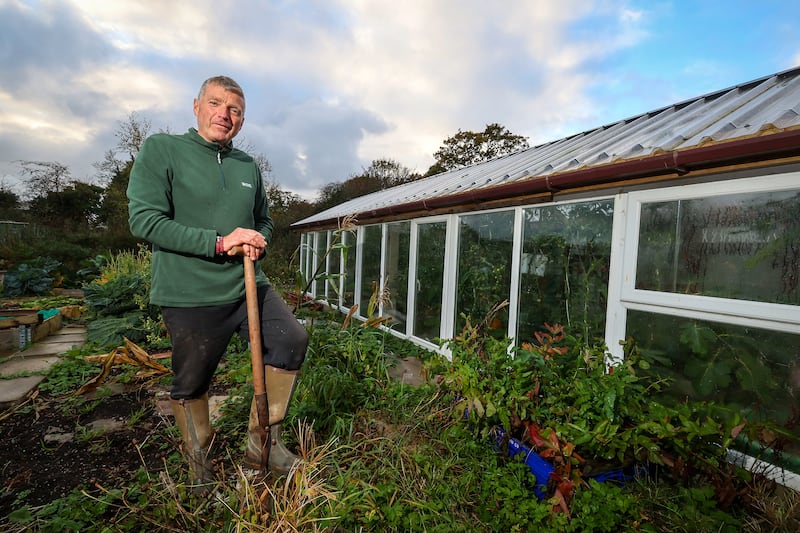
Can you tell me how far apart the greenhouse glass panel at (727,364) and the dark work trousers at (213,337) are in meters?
2.50

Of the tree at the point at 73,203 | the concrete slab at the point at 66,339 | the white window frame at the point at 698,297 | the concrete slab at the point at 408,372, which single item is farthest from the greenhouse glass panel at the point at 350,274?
the tree at the point at 73,203

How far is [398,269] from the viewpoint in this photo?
592 centimetres

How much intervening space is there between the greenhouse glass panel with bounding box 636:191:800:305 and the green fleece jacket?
2.80 m

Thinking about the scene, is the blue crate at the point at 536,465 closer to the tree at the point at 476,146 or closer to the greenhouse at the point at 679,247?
the greenhouse at the point at 679,247

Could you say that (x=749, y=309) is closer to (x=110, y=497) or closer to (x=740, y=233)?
(x=740, y=233)

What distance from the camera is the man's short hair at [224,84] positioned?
1.66m

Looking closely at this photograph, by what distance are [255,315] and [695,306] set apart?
273 cm

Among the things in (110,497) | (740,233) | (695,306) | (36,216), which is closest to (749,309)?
(695,306)

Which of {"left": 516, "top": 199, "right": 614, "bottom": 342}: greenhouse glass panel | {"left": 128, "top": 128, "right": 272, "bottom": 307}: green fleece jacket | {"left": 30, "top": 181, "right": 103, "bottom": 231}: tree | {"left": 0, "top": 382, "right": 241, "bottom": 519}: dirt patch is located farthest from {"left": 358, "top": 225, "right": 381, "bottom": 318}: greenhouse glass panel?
{"left": 30, "top": 181, "right": 103, "bottom": 231}: tree

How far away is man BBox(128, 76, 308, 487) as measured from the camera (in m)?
1.54

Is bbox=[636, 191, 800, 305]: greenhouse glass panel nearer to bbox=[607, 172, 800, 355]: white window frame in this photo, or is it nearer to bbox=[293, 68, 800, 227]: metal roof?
bbox=[607, 172, 800, 355]: white window frame

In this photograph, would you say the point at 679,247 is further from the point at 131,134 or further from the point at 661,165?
the point at 131,134

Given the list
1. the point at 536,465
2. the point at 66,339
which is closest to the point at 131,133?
the point at 66,339

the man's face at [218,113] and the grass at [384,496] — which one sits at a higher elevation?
the man's face at [218,113]
